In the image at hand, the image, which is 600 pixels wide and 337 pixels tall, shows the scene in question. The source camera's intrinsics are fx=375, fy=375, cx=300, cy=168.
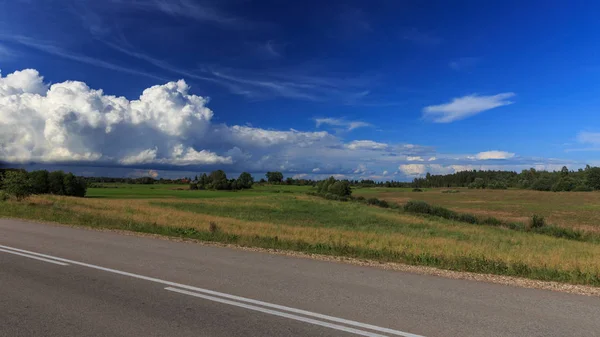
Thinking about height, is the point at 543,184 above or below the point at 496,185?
above

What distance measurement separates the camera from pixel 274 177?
19225 centimetres

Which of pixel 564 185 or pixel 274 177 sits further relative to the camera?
pixel 274 177

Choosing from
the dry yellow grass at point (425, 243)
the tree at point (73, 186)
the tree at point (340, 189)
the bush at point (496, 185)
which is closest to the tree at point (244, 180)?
the tree at point (340, 189)

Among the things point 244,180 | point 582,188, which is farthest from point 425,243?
point 582,188

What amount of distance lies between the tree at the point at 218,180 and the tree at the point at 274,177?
51460 mm

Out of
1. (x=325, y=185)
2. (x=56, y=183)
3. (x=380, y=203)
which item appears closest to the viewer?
(x=380, y=203)

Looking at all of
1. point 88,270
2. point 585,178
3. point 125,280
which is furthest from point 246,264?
point 585,178

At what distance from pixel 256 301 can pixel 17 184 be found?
3541 centimetres

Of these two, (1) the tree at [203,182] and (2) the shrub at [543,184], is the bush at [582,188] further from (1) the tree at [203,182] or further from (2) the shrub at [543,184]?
(1) the tree at [203,182]

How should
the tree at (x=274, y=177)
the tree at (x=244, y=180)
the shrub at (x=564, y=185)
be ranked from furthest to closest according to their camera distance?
the tree at (x=274, y=177), the tree at (x=244, y=180), the shrub at (x=564, y=185)

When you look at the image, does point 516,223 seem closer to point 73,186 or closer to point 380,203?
point 380,203

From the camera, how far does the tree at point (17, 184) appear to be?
32250 millimetres

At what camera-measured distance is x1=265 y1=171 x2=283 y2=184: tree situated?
192m

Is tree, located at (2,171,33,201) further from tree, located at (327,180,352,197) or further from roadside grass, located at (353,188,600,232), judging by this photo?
tree, located at (327,180,352,197)
